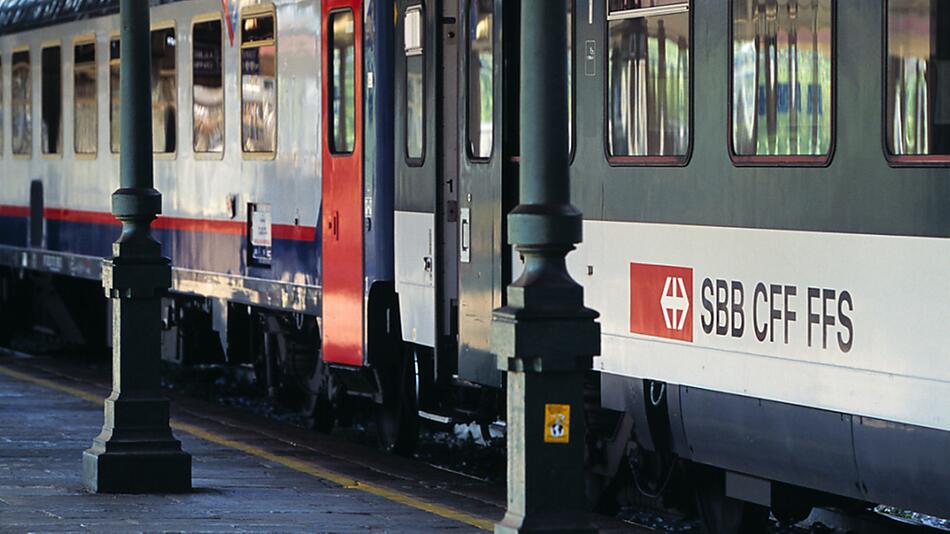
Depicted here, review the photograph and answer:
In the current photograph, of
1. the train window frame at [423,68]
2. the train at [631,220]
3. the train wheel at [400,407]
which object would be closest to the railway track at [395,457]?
the train wheel at [400,407]

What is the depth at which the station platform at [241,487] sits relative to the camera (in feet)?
32.1

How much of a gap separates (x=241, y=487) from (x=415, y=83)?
2.81 meters

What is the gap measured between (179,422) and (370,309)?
2.24m

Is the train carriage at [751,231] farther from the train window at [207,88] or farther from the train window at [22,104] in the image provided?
the train window at [22,104]

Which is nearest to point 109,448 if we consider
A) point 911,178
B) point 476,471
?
point 476,471

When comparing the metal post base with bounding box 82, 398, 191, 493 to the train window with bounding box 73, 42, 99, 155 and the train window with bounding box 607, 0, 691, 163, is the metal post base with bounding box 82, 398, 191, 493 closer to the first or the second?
the train window with bounding box 607, 0, 691, 163

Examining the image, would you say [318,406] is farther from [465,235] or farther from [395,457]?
[465,235]

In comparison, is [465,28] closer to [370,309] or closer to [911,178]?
[370,309]

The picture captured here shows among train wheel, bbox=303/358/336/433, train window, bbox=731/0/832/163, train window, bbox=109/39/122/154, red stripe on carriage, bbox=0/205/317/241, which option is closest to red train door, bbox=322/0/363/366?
red stripe on carriage, bbox=0/205/317/241

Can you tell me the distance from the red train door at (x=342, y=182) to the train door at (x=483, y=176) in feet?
5.15

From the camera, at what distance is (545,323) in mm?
6863

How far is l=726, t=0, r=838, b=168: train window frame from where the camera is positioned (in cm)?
835

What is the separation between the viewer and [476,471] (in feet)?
44.9

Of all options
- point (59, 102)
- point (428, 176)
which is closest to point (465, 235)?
point (428, 176)
